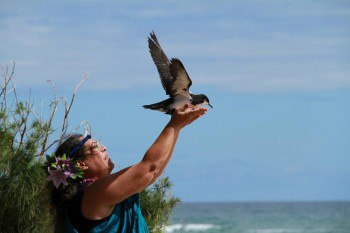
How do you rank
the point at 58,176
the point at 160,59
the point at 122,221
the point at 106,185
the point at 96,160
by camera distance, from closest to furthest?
1. the point at 106,185
2. the point at 122,221
3. the point at 96,160
4. the point at 58,176
5. the point at 160,59

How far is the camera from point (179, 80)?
3.25 m

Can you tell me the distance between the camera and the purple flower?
10.1 ft

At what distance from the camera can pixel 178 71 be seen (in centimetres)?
323

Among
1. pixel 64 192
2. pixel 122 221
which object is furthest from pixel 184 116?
pixel 64 192

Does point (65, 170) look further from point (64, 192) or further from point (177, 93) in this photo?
point (177, 93)

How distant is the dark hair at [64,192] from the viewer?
310 cm

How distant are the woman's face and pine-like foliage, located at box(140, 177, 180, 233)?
141 centimetres

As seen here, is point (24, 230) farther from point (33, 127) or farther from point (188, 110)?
point (188, 110)

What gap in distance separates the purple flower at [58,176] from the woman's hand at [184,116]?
56 centimetres

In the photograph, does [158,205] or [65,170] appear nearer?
[65,170]

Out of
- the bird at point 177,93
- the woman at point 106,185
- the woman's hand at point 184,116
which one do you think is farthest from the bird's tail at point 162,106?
the woman's hand at point 184,116

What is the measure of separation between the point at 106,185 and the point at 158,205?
1.79m

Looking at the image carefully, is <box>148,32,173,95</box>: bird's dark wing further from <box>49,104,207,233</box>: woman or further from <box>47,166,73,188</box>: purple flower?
<box>47,166,73,188</box>: purple flower

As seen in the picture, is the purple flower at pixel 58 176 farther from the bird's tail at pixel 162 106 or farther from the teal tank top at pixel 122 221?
the bird's tail at pixel 162 106
